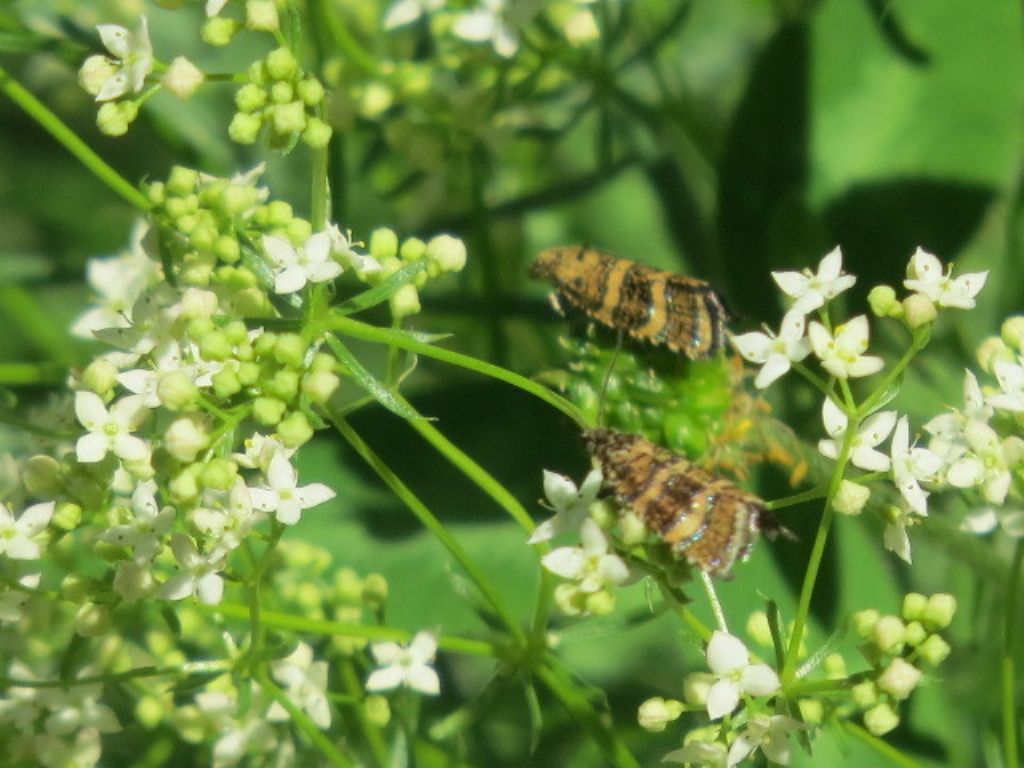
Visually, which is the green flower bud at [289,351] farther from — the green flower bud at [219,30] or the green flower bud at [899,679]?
the green flower bud at [899,679]

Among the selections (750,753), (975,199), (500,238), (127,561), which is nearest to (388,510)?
(500,238)

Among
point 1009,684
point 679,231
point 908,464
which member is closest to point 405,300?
point 908,464

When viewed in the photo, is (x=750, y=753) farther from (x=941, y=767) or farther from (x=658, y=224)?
(x=658, y=224)

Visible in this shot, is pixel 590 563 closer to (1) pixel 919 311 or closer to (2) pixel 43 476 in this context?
(1) pixel 919 311

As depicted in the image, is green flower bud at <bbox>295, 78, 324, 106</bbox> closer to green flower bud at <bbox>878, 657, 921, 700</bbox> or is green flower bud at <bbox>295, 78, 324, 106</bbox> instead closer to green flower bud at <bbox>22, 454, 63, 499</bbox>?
green flower bud at <bbox>22, 454, 63, 499</bbox>

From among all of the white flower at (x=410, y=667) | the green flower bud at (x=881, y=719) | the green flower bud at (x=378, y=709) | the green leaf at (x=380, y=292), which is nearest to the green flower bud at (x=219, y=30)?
the green leaf at (x=380, y=292)
